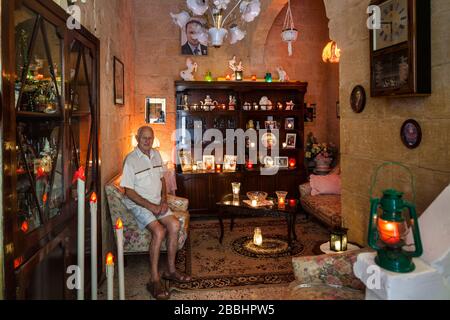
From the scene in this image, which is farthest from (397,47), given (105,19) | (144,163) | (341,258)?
(105,19)

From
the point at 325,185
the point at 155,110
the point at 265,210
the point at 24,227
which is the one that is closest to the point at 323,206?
the point at 325,185

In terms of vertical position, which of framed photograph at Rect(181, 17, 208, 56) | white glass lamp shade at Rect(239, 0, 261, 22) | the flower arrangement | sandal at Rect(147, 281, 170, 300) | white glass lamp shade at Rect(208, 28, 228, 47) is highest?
framed photograph at Rect(181, 17, 208, 56)

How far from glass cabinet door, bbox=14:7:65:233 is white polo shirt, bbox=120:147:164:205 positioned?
967 millimetres

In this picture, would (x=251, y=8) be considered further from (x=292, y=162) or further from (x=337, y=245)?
(x=292, y=162)

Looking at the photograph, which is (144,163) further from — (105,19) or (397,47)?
(397,47)

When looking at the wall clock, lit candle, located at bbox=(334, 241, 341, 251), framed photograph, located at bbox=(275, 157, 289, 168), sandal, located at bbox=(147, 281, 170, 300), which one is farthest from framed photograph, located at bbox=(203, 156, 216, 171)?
the wall clock

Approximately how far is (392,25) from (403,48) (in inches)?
8.8

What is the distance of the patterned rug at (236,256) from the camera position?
11.5 ft

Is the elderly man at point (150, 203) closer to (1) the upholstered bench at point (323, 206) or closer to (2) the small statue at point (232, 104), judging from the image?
(1) the upholstered bench at point (323, 206)

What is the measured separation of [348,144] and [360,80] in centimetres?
60

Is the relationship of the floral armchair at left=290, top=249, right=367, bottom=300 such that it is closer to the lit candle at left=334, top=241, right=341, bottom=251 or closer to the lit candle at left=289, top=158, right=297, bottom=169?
the lit candle at left=334, top=241, right=341, bottom=251

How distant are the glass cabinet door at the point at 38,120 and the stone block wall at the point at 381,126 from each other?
2408mm

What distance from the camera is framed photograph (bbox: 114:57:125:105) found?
4.26m

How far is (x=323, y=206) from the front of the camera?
190 inches
